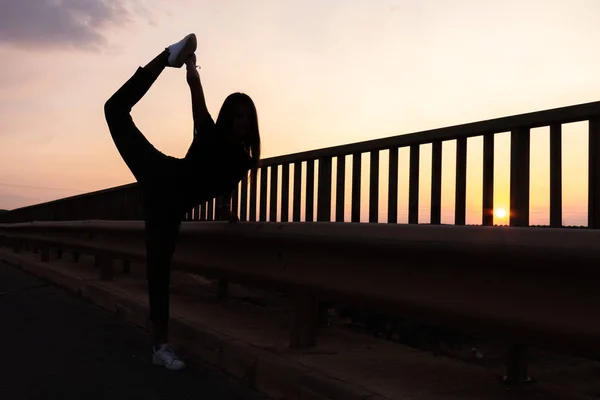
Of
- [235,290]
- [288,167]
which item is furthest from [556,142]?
[235,290]

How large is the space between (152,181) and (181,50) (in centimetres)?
82

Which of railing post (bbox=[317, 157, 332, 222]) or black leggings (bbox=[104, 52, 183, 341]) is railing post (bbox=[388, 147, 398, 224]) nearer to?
railing post (bbox=[317, 157, 332, 222])

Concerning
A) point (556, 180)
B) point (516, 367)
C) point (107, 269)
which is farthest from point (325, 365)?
point (107, 269)

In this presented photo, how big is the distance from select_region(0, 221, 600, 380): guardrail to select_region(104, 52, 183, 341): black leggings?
36cm

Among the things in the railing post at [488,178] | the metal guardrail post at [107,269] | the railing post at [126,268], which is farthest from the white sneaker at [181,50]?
the railing post at [126,268]

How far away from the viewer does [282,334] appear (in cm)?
416

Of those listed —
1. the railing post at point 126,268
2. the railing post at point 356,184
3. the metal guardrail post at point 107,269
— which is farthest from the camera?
the railing post at point 126,268

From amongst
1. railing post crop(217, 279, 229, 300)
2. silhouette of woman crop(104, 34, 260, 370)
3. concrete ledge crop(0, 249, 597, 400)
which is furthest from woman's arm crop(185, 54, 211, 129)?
railing post crop(217, 279, 229, 300)

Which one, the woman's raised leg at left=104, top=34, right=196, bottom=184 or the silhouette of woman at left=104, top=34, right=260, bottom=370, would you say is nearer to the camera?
the silhouette of woman at left=104, top=34, right=260, bottom=370

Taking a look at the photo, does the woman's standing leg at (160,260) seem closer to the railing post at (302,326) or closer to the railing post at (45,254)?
the railing post at (302,326)

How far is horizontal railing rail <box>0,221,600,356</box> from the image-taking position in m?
2.07

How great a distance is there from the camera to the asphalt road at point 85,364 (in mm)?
3393

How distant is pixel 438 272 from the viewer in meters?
2.58

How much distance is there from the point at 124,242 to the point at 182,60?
9.18ft
